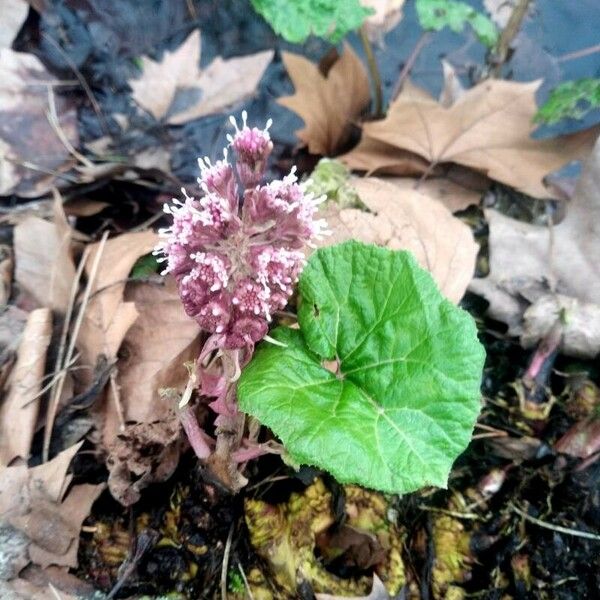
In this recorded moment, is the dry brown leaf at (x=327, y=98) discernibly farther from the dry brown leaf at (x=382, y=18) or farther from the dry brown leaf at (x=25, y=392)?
the dry brown leaf at (x=25, y=392)

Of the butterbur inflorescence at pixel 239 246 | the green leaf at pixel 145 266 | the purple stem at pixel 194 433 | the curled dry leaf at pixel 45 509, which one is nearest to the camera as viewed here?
the butterbur inflorescence at pixel 239 246

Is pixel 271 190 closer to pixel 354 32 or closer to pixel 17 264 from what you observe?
pixel 17 264

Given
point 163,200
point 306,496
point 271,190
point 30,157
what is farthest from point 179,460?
point 30,157

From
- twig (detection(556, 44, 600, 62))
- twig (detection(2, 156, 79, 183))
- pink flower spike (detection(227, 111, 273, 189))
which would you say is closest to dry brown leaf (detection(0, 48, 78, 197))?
twig (detection(2, 156, 79, 183))

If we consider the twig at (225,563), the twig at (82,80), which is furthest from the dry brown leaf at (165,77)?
the twig at (225,563)

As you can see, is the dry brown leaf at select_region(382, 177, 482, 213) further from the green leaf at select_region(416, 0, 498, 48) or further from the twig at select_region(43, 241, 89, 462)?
the twig at select_region(43, 241, 89, 462)

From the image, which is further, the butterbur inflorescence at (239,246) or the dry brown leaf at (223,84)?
the dry brown leaf at (223,84)
